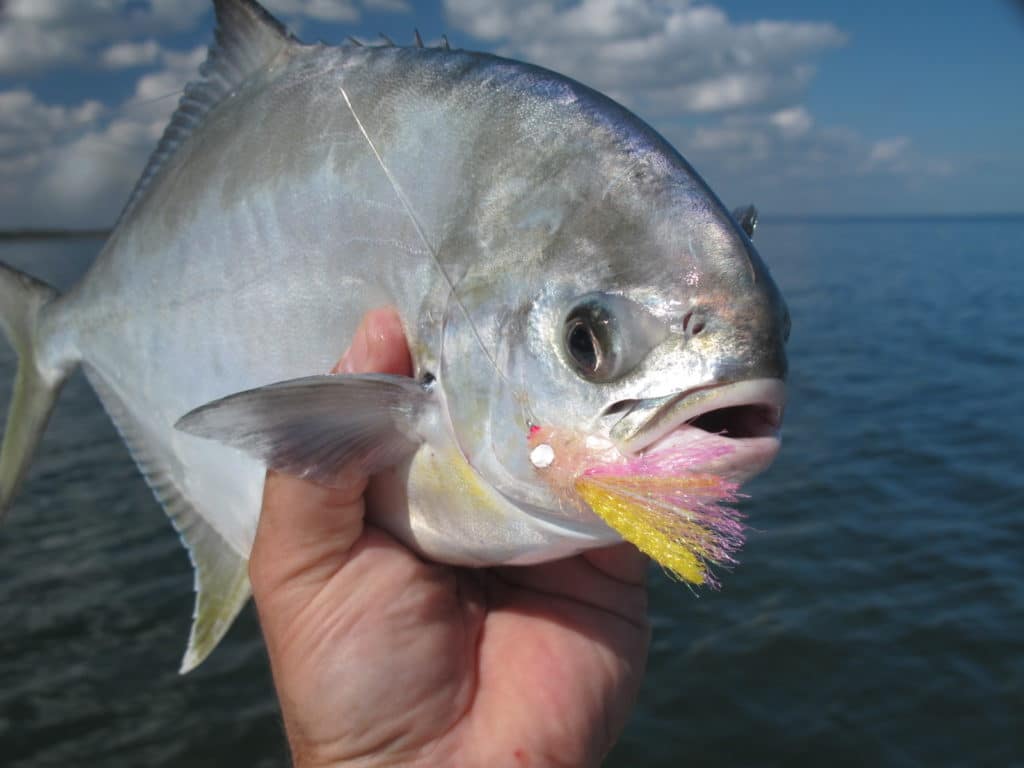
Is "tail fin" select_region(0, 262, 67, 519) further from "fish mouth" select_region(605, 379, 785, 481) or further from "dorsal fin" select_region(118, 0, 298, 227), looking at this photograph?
"fish mouth" select_region(605, 379, 785, 481)

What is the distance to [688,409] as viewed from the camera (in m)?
1.34

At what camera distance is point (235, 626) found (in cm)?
738

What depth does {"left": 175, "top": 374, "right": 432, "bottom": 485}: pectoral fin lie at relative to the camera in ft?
5.33

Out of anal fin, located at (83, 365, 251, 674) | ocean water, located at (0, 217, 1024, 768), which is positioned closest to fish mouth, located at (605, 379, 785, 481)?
anal fin, located at (83, 365, 251, 674)

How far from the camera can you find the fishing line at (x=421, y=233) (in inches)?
63.2

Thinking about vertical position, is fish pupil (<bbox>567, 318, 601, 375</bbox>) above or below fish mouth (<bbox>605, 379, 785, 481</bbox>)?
above

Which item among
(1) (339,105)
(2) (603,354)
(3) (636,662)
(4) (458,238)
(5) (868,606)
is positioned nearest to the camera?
(2) (603,354)

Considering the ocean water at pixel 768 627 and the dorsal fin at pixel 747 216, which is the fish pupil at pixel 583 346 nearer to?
the dorsal fin at pixel 747 216

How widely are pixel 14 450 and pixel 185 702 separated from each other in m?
4.09

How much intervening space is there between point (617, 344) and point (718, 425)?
0.78 ft

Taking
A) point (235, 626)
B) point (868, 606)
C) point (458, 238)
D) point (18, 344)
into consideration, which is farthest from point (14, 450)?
point (868, 606)

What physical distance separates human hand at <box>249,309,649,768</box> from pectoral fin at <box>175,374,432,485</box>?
9cm

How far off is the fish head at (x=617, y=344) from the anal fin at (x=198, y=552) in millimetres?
1316

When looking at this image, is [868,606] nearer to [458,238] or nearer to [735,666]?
[735,666]
